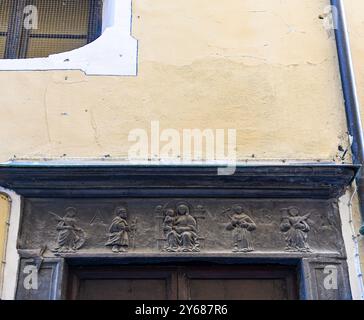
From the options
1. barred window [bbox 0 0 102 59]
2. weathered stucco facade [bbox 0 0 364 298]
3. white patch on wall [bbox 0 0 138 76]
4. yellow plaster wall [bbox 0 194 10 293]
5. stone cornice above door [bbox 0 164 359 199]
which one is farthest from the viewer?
barred window [bbox 0 0 102 59]

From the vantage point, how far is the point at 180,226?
4.04 m

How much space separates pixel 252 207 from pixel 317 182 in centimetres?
40

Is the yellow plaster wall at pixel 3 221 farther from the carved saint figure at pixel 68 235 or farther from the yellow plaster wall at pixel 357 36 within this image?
the yellow plaster wall at pixel 357 36

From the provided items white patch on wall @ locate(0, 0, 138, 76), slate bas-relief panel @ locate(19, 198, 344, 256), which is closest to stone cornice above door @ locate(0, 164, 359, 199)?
slate bas-relief panel @ locate(19, 198, 344, 256)

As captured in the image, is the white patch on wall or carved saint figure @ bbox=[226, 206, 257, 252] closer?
carved saint figure @ bbox=[226, 206, 257, 252]

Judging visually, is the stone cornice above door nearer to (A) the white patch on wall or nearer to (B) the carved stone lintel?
(B) the carved stone lintel

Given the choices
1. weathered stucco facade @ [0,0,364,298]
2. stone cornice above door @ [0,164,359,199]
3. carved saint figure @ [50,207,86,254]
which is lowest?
carved saint figure @ [50,207,86,254]

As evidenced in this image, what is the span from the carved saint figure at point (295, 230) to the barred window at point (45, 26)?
189cm

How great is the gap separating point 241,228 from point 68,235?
38.7 inches

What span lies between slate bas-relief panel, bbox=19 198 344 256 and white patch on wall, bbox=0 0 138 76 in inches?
35.6

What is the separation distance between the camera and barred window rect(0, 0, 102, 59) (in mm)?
4859

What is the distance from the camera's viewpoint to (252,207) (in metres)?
4.14
